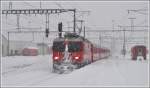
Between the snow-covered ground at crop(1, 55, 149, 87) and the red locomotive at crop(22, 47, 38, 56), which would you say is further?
the red locomotive at crop(22, 47, 38, 56)

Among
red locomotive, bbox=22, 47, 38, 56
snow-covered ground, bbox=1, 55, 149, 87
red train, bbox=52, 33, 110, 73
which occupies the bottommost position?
red locomotive, bbox=22, 47, 38, 56

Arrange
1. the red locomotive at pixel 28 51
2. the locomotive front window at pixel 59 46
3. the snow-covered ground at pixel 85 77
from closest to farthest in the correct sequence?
the snow-covered ground at pixel 85 77
the locomotive front window at pixel 59 46
the red locomotive at pixel 28 51

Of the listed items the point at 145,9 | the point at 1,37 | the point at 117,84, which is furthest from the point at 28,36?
the point at 117,84

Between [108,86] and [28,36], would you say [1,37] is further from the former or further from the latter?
[108,86]

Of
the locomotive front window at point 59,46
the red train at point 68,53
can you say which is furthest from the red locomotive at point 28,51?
the locomotive front window at point 59,46

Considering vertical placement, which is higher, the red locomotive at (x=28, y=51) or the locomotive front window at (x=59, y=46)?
the locomotive front window at (x=59, y=46)

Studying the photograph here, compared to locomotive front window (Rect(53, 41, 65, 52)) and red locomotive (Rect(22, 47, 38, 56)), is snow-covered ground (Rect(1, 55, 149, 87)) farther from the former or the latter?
red locomotive (Rect(22, 47, 38, 56))

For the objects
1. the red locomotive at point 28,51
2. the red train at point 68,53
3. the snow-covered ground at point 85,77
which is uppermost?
the red train at point 68,53

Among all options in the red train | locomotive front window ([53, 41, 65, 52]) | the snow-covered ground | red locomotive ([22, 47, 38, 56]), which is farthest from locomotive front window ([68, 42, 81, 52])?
red locomotive ([22, 47, 38, 56])

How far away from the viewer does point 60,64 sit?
87.4 ft

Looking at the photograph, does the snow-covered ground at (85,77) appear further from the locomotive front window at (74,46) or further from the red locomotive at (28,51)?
the red locomotive at (28,51)

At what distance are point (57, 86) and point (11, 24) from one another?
55.2 metres

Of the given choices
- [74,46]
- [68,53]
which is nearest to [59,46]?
[68,53]

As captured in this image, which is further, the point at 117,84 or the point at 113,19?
the point at 113,19
